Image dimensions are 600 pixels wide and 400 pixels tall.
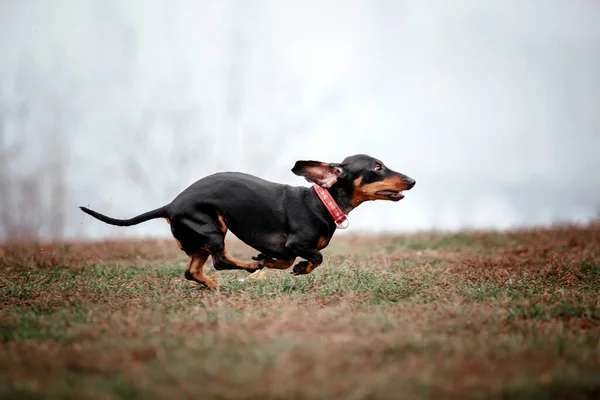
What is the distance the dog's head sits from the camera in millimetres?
6113

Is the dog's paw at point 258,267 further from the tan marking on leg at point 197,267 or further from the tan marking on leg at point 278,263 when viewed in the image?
the tan marking on leg at point 197,267


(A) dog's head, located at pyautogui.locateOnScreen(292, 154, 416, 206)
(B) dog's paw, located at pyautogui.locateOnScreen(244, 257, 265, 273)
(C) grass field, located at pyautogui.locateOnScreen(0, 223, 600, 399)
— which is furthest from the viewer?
(A) dog's head, located at pyautogui.locateOnScreen(292, 154, 416, 206)

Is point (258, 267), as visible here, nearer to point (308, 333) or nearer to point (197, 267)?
point (197, 267)

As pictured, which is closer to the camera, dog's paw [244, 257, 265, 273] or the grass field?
the grass field

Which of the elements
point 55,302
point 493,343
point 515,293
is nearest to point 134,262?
point 55,302

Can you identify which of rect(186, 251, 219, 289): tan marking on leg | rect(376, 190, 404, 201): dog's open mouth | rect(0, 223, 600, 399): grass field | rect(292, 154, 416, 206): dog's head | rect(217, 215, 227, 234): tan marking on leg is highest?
rect(292, 154, 416, 206): dog's head

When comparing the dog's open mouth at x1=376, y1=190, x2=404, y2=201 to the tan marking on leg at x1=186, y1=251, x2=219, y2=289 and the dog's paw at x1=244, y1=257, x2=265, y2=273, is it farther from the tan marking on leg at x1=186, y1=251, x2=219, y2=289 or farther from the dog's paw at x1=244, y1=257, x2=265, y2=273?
the tan marking on leg at x1=186, y1=251, x2=219, y2=289

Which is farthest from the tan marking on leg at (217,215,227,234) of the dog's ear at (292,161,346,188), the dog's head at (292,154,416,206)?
the dog's head at (292,154,416,206)

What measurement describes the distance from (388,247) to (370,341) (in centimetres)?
763

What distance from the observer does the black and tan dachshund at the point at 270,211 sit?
19.2 ft

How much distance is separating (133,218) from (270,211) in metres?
1.56

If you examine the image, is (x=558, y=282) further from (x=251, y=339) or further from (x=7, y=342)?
(x=7, y=342)

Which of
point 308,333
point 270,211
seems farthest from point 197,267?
point 308,333

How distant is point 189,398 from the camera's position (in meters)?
2.72
